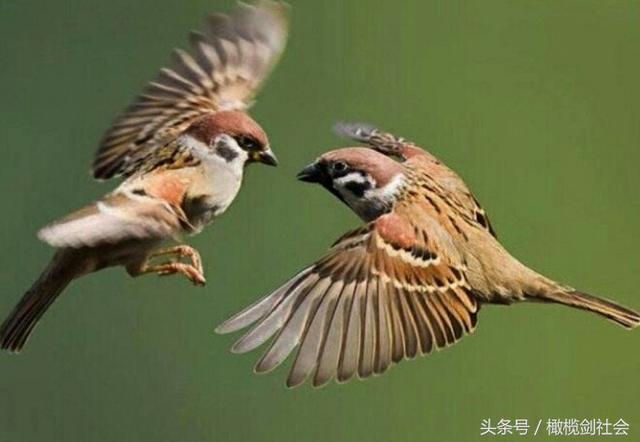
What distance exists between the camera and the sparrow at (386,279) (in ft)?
4.45

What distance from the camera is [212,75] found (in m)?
1.64

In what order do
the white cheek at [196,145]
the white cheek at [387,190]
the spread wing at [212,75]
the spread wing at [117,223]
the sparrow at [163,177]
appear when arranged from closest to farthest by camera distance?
the spread wing at [117,223] → the sparrow at [163,177] → the white cheek at [196,145] → the white cheek at [387,190] → the spread wing at [212,75]

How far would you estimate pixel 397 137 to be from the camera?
5.47 feet

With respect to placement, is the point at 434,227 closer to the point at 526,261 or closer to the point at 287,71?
the point at 526,261

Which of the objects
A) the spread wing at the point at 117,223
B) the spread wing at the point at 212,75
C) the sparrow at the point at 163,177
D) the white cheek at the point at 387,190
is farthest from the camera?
the spread wing at the point at 212,75

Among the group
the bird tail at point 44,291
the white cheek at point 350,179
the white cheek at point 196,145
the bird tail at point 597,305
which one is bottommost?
the bird tail at point 44,291

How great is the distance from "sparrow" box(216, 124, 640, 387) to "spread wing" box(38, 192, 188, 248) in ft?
0.48

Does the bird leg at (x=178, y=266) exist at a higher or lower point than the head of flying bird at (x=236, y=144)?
lower

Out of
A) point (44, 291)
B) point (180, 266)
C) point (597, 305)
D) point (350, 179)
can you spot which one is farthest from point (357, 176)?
point (597, 305)

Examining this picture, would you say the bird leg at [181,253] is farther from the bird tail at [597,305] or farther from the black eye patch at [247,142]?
the bird tail at [597,305]

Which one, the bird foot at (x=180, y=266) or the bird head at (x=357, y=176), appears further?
the bird head at (x=357, y=176)

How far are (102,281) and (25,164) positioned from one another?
308mm

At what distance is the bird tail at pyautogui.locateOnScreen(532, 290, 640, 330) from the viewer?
1620 millimetres

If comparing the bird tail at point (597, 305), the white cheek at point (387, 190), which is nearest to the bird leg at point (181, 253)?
the white cheek at point (387, 190)
